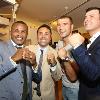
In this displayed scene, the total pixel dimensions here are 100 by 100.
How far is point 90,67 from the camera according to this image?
1.40m

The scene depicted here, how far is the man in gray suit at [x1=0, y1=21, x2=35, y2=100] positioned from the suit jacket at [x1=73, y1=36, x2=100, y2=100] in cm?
46

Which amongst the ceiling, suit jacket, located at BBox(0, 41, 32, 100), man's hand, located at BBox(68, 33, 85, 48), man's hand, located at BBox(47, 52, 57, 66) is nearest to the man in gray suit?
suit jacket, located at BBox(0, 41, 32, 100)

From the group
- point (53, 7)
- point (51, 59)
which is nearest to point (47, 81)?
point (51, 59)

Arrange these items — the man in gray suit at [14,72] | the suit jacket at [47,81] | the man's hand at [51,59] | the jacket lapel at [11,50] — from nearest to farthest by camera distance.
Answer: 1. the man in gray suit at [14,72]
2. the jacket lapel at [11,50]
3. the man's hand at [51,59]
4. the suit jacket at [47,81]

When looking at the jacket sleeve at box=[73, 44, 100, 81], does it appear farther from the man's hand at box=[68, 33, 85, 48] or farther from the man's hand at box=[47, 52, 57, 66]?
the man's hand at box=[47, 52, 57, 66]

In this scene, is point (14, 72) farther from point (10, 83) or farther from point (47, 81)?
point (47, 81)

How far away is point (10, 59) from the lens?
64.4 inches

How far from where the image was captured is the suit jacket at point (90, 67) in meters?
1.41

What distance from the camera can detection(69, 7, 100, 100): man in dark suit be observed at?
55.6 inches

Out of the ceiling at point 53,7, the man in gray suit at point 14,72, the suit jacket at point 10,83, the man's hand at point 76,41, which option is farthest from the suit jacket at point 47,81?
the ceiling at point 53,7

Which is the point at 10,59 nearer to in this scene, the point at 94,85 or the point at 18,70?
the point at 18,70

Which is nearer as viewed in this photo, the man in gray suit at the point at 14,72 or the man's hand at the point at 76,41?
the man's hand at the point at 76,41

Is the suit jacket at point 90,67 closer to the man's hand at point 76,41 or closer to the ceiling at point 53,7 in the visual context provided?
Answer: the man's hand at point 76,41

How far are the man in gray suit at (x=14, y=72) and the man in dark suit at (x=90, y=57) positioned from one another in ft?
1.43
